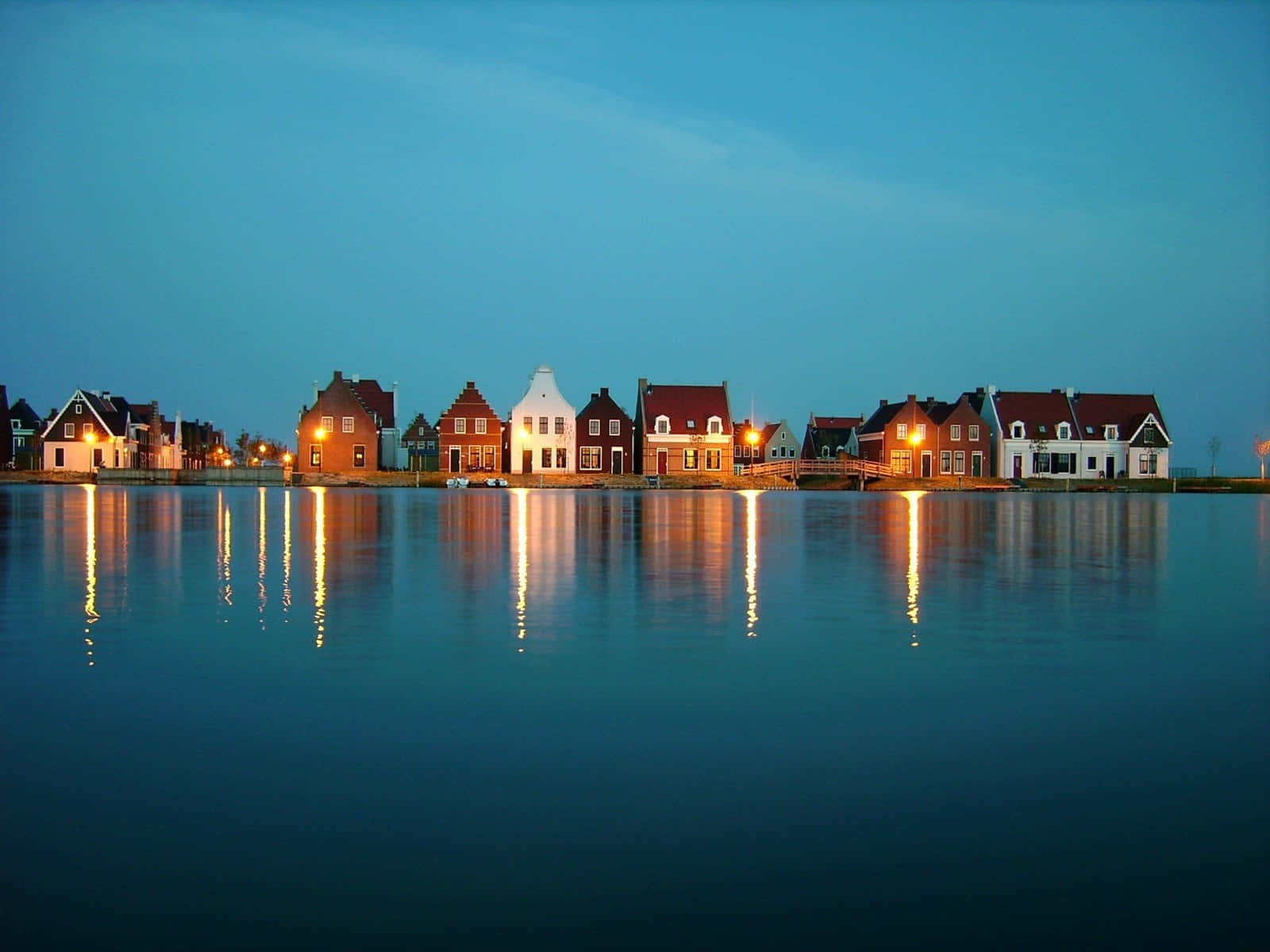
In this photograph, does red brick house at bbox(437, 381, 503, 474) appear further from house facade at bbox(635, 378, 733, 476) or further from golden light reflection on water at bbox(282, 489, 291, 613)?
golden light reflection on water at bbox(282, 489, 291, 613)

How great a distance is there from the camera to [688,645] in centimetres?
1076

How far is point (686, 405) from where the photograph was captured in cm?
8306

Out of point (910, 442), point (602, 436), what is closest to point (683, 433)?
point (602, 436)

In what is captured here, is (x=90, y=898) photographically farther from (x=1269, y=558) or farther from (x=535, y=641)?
(x=1269, y=558)

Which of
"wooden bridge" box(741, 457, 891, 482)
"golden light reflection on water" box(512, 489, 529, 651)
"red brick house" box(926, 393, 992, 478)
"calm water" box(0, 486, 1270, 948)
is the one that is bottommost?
"calm water" box(0, 486, 1270, 948)

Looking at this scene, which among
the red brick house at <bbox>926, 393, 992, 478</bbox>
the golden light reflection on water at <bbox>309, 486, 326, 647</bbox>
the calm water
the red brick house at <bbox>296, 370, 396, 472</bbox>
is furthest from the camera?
the red brick house at <bbox>926, 393, 992, 478</bbox>

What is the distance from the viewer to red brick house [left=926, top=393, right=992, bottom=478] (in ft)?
275

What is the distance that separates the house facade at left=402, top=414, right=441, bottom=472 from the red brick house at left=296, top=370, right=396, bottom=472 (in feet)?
19.2

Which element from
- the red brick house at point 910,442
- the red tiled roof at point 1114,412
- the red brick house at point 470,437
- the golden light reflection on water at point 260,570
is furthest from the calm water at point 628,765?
the red tiled roof at point 1114,412

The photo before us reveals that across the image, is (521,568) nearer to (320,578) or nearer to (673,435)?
(320,578)

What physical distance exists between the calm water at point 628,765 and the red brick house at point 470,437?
62.6 m

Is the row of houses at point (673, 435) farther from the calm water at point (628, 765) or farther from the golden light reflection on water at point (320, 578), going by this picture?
the calm water at point (628, 765)

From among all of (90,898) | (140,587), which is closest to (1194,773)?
(90,898)

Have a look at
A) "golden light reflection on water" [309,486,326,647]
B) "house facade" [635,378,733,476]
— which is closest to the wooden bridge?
"house facade" [635,378,733,476]
